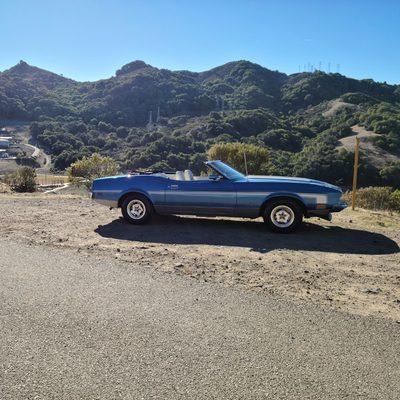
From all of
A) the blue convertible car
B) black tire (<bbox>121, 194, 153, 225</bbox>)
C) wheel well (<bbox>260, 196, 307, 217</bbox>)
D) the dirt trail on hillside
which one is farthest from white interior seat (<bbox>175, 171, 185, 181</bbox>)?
the dirt trail on hillside

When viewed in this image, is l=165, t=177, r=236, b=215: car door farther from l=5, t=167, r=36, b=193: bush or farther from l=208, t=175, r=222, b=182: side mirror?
l=5, t=167, r=36, b=193: bush

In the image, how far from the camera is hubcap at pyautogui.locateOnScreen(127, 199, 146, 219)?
25.7 ft

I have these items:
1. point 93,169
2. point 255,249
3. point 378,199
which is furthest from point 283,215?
point 93,169

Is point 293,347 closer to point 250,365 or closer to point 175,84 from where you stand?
point 250,365

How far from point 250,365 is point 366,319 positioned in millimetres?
1406

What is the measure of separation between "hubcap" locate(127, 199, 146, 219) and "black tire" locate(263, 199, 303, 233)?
2.25 metres

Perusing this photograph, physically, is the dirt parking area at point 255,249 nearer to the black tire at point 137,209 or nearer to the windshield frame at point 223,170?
the black tire at point 137,209

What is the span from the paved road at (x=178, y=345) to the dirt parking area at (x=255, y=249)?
0.46 m

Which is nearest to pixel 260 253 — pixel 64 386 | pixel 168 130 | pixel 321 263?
pixel 321 263

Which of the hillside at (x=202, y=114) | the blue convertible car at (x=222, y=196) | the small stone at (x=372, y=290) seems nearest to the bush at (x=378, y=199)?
the blue convertible car at (x=222, y=196)

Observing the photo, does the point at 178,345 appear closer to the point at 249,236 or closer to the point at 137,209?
the point at 249,236

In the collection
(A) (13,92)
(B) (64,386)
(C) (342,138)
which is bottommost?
(B) (64,386)

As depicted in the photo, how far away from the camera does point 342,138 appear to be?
55.0 metres

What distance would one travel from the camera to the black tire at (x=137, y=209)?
7.82 m
